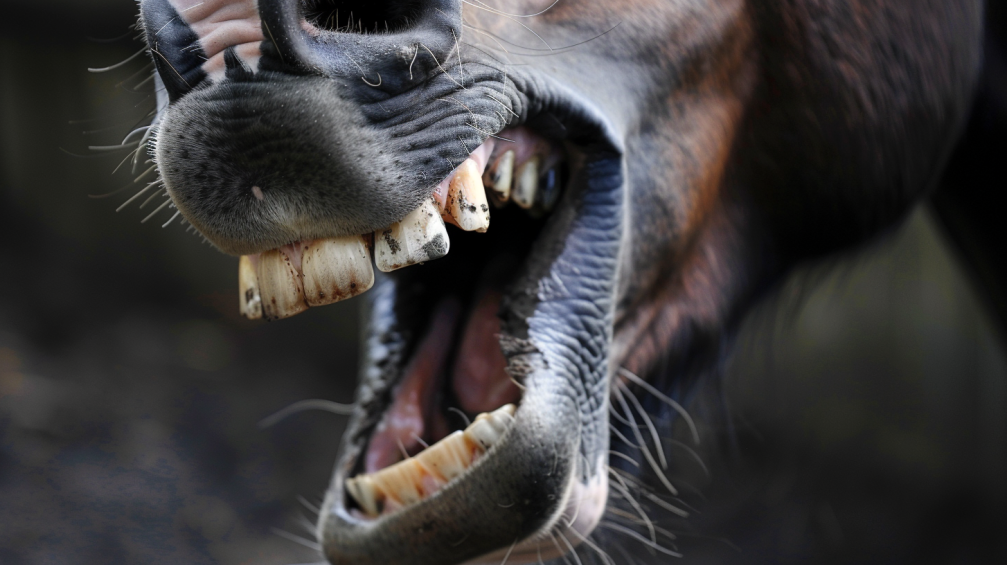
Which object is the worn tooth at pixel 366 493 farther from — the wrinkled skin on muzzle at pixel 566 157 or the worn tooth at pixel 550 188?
the worn tooth at pixel 550 188

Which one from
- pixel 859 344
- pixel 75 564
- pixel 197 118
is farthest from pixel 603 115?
pixel 859 344

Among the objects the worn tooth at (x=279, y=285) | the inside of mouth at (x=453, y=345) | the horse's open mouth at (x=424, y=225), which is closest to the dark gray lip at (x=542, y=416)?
the horse's open mouth at (x=424, y=225)

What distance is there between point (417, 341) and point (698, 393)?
529 mm

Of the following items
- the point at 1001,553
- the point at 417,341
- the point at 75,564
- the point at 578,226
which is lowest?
the point at 1001,553

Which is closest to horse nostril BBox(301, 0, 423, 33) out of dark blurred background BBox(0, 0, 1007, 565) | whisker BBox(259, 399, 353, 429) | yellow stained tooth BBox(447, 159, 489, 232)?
yellow stained tooth BBox(447, 159, 489, 232)

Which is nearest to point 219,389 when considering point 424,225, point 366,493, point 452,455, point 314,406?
point 314,406

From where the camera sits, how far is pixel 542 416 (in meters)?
0.71

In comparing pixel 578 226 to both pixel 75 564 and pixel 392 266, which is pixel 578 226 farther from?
pixel 75 564

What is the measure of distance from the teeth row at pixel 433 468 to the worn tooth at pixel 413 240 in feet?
0.58

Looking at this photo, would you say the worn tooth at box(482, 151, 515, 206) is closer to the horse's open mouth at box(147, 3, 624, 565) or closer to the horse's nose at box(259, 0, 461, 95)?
the horse's open mouth at box(147, 3, 624, 565)

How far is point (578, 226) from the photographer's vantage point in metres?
0.79

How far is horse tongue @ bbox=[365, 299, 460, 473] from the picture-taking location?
3.09 feet

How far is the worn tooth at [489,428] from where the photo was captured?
72 centimetres

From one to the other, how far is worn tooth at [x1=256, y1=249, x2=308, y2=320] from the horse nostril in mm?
204
